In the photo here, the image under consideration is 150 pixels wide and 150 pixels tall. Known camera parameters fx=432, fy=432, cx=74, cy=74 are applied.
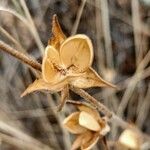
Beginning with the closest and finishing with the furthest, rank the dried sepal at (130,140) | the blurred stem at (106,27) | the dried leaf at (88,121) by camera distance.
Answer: the dried leaf at (88,121), the dried sepal at (130,140), the blurred stem at (106,27)

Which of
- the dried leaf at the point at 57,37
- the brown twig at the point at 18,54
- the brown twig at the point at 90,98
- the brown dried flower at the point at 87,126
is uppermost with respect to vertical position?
the dried leaf at the point at 57,37

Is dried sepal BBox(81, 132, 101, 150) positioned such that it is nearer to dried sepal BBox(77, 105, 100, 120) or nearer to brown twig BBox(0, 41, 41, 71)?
dried sepal BBox(77, 105, 100, 120)

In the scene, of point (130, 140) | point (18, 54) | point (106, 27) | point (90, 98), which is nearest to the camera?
point (18, 54)

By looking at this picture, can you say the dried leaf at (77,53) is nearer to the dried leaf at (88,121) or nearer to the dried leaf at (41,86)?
the dried leaf at (41,86)

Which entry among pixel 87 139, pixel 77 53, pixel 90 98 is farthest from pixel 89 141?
pixel 77 53

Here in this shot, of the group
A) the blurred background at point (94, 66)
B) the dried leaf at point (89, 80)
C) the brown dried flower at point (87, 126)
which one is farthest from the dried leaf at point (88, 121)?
the blurred background at point (94, 66)

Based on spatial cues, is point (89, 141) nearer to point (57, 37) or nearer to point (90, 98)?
point (90, 98)

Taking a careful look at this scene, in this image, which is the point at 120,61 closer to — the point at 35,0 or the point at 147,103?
the point at 147,103
